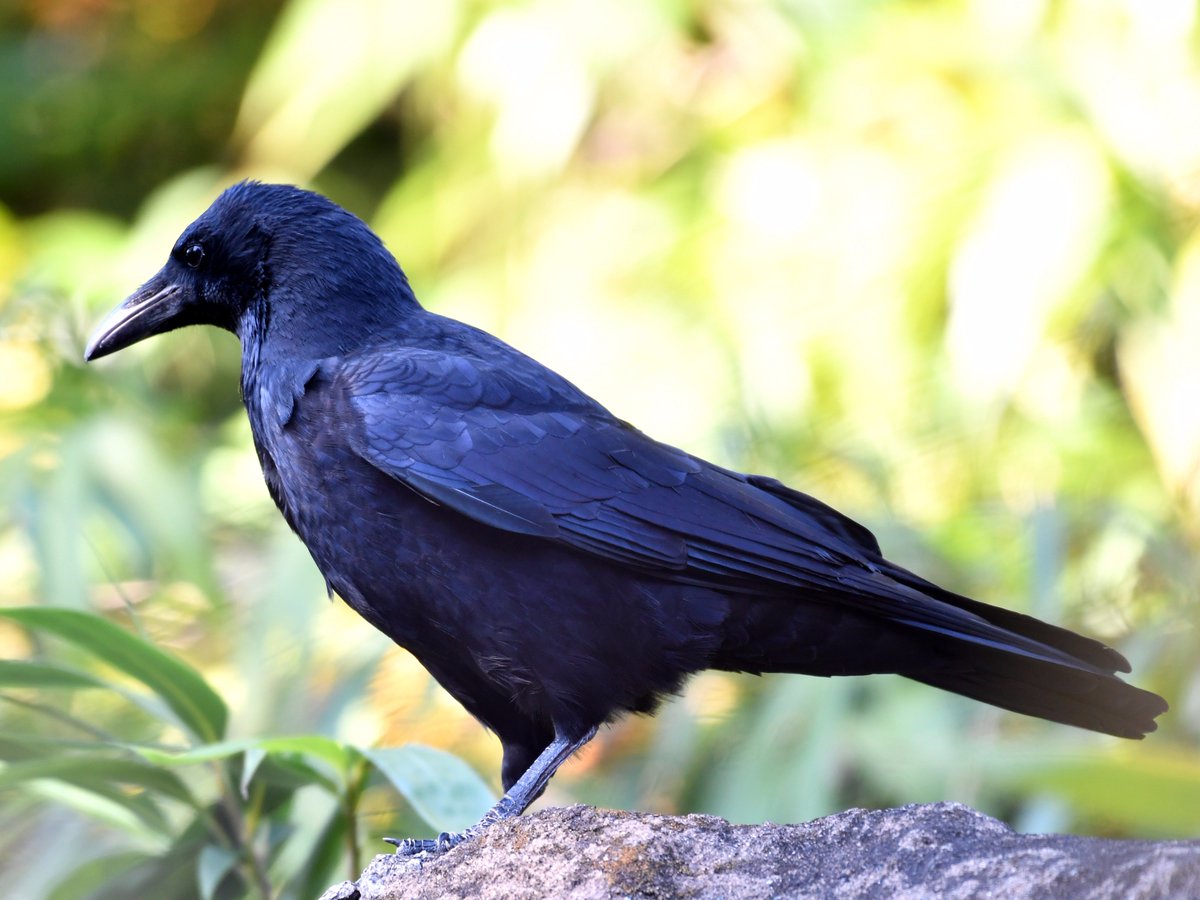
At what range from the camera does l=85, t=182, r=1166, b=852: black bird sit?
217 cm

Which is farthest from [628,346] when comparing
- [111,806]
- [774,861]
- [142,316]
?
[774,861]

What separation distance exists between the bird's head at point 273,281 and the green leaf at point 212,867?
3.02 ft

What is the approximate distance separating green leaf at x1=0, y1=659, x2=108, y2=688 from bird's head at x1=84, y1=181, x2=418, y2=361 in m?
0.58

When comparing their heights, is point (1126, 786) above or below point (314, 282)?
below

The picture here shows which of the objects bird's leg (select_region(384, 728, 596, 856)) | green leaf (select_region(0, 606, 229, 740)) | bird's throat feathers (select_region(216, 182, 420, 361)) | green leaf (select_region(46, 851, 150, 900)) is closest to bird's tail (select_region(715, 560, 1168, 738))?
bird's leg (select_region(384, 728, 596, 856))

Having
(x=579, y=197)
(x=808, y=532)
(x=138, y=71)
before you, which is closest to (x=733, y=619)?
(x=808, y=532)

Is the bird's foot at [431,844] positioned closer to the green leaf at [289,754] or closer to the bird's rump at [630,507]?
the green leaf at [289,754]

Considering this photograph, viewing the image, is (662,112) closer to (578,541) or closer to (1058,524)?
(1058,524)

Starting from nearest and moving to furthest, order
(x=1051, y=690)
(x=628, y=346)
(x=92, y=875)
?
(x=1051, y=690), (x=92, y=875), (x=628, y=346)

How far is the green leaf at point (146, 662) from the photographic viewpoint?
2.36m

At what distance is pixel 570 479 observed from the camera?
225cm

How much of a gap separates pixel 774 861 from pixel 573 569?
23.1 inches

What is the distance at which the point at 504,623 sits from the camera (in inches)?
84.8

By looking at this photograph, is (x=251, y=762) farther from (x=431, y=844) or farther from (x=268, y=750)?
(x=431, y=844)
